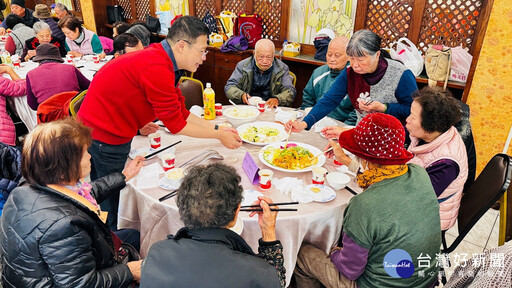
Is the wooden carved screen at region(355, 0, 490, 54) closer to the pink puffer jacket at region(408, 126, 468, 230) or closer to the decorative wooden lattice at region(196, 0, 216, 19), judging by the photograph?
the pink puffer jacket at region(408, 126, 468, 230)

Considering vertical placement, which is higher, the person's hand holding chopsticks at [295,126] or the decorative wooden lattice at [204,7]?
the decorative wooden lattice at [204,7]

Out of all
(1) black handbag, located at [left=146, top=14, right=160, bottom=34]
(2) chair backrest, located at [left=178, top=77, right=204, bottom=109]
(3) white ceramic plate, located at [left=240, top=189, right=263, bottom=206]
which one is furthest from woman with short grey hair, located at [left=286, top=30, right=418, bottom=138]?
(1) black handbag, located at [left=146, top=14, right=160, bottom=34]

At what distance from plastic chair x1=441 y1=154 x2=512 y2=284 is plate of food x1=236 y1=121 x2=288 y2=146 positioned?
1195 millimetres

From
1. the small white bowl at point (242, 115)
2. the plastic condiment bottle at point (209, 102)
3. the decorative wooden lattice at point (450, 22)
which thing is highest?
the decorative wooden lattice at point (450, 22)

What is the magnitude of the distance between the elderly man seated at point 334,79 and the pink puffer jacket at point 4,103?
2.90 meters

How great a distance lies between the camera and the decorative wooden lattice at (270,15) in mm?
4941

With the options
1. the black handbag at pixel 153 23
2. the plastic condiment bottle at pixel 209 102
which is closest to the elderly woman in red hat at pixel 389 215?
the plastic condiment bottle at pixel 209 102

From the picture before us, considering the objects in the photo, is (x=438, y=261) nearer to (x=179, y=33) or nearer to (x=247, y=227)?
(x=247, y=227)

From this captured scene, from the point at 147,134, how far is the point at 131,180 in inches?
22.0

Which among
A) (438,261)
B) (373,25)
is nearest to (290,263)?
(438,261)

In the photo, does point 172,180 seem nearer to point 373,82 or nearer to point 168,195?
point 168,195

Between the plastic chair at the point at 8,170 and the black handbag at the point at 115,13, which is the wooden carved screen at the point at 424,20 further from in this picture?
the black handbag at the point at 115,13

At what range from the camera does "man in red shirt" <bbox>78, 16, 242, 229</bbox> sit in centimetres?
182

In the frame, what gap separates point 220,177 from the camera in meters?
1.13
